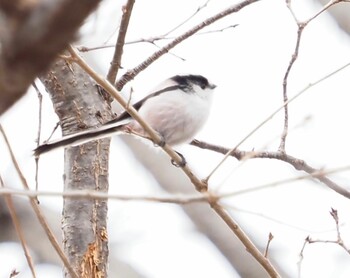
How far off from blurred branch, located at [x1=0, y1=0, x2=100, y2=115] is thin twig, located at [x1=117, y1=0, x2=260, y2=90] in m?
1.20

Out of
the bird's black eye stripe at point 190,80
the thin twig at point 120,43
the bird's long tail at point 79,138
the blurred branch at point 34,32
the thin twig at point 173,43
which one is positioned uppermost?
the bird's black eye stripe at point 190,80

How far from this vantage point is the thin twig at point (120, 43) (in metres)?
1.43

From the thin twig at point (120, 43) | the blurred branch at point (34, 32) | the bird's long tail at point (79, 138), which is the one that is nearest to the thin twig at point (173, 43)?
the thin twig at point (120, 43)

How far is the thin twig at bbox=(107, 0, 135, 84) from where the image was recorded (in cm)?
143

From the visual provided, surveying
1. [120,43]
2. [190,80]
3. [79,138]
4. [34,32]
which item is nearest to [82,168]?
[79,138]

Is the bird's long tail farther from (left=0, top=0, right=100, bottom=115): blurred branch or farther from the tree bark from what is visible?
(left=0, top=0, right=100, bottom=115): blurred branch

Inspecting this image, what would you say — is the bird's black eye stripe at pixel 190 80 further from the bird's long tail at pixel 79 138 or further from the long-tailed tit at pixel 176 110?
the bird's long tail at pixel 79 138

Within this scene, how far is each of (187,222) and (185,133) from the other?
0.70 m

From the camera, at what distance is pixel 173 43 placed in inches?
63.7

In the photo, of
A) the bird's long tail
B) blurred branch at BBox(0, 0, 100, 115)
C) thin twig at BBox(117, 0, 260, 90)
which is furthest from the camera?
thin twig at BBox(117, 0, 260, 90)

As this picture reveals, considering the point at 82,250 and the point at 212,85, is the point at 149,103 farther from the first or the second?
the point at 82,250

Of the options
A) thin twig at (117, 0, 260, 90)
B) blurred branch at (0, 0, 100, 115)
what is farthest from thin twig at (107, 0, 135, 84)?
blurred branch at (0, 0, 100, 115)

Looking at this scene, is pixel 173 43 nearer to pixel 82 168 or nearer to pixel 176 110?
pixel 176 110

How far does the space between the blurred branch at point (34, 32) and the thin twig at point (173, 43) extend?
1203 millimetres
